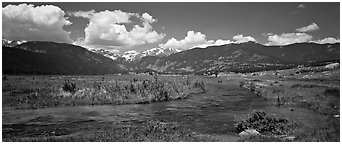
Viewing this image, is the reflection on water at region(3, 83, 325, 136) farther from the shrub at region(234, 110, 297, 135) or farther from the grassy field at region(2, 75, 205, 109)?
the grassy field at region(2, 75, 205, 109)

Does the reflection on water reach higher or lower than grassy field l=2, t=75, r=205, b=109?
lower

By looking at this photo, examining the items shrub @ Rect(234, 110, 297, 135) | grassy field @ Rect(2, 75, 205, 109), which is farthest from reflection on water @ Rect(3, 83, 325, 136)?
grassy field @ Rect(2, 75, 205, 109)

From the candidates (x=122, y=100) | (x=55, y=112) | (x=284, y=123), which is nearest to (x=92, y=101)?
(x=122, y=100)

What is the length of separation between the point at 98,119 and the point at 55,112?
28.1 ft

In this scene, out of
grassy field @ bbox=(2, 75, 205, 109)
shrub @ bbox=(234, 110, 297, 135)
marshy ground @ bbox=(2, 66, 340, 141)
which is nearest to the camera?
A: marshy ground @ bbox=(2, 66, 340, 141)

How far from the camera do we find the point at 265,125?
27.0 metres

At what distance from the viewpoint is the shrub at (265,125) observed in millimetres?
25938

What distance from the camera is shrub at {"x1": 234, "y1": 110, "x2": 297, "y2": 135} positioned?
25.9m

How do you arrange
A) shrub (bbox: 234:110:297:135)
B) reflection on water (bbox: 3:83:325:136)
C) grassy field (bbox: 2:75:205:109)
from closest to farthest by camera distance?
shrub (bbox: 234:110:297:135)
reflection on water (bbox: 3:83:325:136)
grassy field (bbox: 2:75:205:109)

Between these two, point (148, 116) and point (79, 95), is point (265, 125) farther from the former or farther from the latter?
point (79, 95)

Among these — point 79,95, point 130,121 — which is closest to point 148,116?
point 130,121

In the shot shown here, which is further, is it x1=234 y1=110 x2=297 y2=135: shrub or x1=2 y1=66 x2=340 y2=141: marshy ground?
x1=234 y1=110 x2=297 y2=135: shrub

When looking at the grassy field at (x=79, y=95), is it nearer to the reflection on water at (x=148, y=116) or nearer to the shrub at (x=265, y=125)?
the reflection on water at (x=148, y=116)

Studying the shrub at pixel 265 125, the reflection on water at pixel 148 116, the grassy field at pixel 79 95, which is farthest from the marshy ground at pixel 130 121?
the shrub at pixel 265 125
